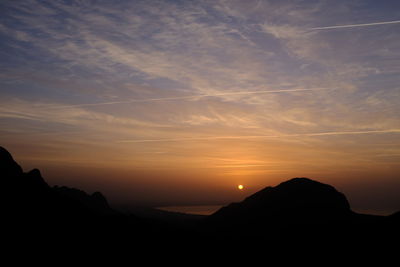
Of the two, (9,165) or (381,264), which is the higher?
(9,165)

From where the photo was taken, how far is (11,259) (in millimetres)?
55500

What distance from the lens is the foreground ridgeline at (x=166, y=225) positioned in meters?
67.9

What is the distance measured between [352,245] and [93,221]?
60.9m

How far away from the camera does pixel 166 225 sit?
85375 mm

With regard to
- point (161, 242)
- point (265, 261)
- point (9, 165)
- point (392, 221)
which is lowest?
point (265, 261)

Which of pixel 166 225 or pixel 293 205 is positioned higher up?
pixel 293 205

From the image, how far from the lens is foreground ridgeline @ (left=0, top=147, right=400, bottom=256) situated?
6794 cm

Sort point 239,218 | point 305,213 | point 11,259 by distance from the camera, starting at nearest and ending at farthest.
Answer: point 11,259 → point 305,213 → point 239,218

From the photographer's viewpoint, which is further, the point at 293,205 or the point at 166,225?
the point at 293,205

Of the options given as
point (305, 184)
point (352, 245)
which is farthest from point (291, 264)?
point (305, 184)

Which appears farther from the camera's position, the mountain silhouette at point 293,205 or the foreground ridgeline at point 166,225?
the mountain silhouette at point 293,205

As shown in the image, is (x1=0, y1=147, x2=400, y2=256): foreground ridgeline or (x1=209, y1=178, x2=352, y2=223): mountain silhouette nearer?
(x1=0, y1=147, x2=400, y2=256): foreground ridgeline

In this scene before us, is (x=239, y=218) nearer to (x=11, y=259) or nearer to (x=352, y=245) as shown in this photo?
(x=352, y=245)

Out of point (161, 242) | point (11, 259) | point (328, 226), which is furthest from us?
point (328, 226)
